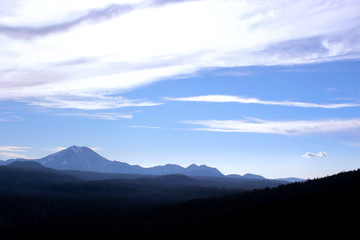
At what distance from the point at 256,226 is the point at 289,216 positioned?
9666 millimetres

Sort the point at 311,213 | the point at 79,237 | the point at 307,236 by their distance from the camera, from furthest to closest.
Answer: the point at 79,237, the point at 311,213, the point at 307,236

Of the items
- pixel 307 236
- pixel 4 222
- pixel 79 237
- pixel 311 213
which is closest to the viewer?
pixel 307 236

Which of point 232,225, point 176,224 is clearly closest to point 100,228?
point 176,224

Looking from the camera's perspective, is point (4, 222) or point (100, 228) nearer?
point (100, 228)

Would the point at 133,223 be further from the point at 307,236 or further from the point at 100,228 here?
the point at 307,236

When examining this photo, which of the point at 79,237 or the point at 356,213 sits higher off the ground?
the point at 356,213

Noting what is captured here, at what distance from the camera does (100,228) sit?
184 metres

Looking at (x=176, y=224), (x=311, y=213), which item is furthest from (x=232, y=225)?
(x=176, y=224)

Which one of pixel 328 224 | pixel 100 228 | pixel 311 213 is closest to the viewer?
pixel 328 224

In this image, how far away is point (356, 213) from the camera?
8275 cm

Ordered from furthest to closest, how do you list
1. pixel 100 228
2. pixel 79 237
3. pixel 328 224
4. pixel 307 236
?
1. pixel 100 228
2. pixel 79 237
3. pixel 328 224
4. pixel 307 236

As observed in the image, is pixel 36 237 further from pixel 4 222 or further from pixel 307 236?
pixel 307 236

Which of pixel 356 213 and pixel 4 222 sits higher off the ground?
pixel 356 213

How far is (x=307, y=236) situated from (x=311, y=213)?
70.3 feet
